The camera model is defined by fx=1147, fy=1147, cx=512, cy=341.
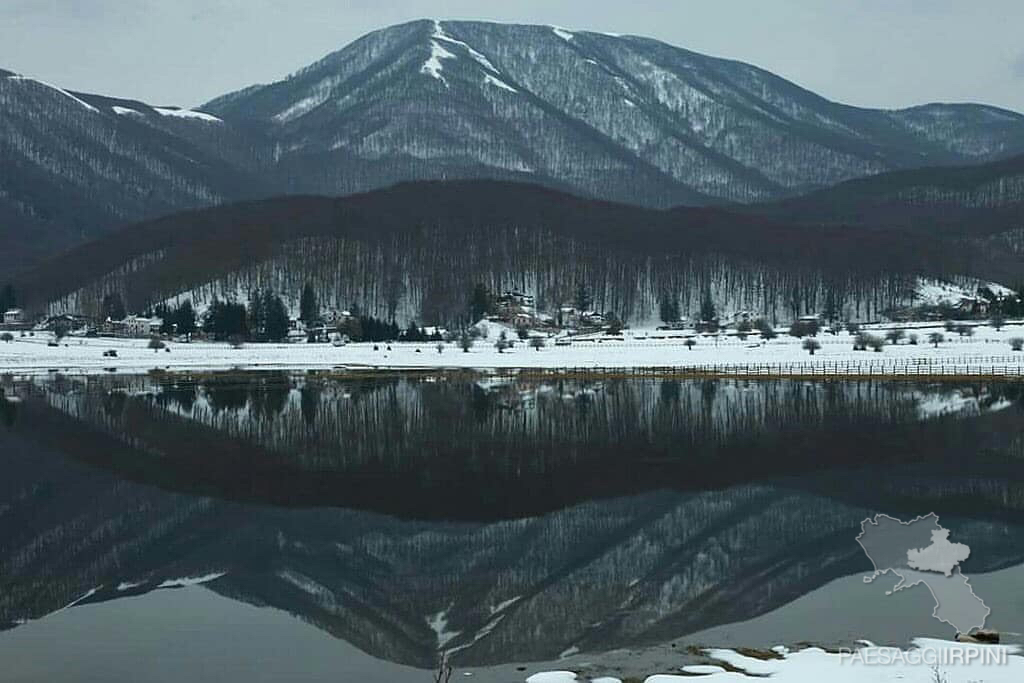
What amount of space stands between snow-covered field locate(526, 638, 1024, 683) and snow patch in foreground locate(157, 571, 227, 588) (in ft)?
27.9

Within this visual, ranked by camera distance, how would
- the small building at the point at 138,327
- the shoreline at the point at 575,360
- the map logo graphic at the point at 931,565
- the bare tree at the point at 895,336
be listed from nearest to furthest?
the map logo graphic at the point at 931,565 < the shoreline at the point at 575,360 < the bare tree at the point at 895,336 < the small building at the point at 138,327

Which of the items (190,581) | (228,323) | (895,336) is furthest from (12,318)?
(190,581)

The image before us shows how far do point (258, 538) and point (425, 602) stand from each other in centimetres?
670

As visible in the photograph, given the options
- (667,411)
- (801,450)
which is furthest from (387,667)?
(667,411)

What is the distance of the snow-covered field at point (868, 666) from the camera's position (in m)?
13.6

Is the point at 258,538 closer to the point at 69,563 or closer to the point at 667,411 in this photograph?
the point at 69,563

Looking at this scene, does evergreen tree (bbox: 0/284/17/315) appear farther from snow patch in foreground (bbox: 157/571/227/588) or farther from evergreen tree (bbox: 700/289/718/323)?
snow patch in foreground (bbox: 157/571/227/588)

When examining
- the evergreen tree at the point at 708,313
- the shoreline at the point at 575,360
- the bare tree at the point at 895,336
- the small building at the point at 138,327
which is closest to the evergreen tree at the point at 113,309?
the small building at the point at 138,327

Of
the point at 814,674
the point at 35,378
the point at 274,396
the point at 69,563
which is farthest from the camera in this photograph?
the point at 35,378

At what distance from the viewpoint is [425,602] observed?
19.7 meters

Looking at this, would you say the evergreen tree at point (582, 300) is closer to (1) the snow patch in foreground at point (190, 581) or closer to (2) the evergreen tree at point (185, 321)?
(2) the evergreen tree at point (185, 321)

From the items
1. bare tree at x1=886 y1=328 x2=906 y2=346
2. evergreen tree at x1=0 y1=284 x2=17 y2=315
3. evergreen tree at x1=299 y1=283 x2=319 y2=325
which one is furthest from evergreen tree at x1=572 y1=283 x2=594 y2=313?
evergreen tree at x1=0 y1=284 x2=17 y2=315

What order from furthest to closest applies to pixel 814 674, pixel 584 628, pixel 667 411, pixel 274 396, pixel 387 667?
1. pixel 274 396
2. pixel 667 411
3. pixel 584 628
4. pixel 387 667
5. pixel 814 674

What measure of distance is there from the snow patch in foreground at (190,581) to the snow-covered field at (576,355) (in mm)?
60163
